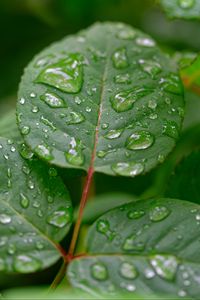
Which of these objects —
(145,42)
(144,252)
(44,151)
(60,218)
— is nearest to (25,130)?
(44,151)

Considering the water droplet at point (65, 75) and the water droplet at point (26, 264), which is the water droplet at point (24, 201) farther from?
the water droplet at point (65, 75)

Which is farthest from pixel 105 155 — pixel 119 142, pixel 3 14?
pixel 3 14

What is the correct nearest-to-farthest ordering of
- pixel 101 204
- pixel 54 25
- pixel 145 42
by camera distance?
1. pixel 145 42
2. pixel 101 204
3. pixel 54 25

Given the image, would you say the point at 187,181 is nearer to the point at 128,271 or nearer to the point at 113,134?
the point at 113,134

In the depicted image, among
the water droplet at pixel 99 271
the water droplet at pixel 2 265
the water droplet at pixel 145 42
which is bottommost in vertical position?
the water droplet at pixel 2 265

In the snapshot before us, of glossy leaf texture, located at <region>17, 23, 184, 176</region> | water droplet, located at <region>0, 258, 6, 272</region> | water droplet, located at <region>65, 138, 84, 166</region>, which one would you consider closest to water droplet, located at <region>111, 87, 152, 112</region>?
glossy leaf texture, located at <region>17, 23, 184, 176</region>

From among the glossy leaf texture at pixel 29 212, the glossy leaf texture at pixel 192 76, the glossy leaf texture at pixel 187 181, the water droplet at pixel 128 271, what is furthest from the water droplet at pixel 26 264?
the glossy leaf texture at pixel 192 76

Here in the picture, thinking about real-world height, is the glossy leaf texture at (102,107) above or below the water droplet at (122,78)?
below

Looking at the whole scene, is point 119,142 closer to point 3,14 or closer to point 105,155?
point 105,155
